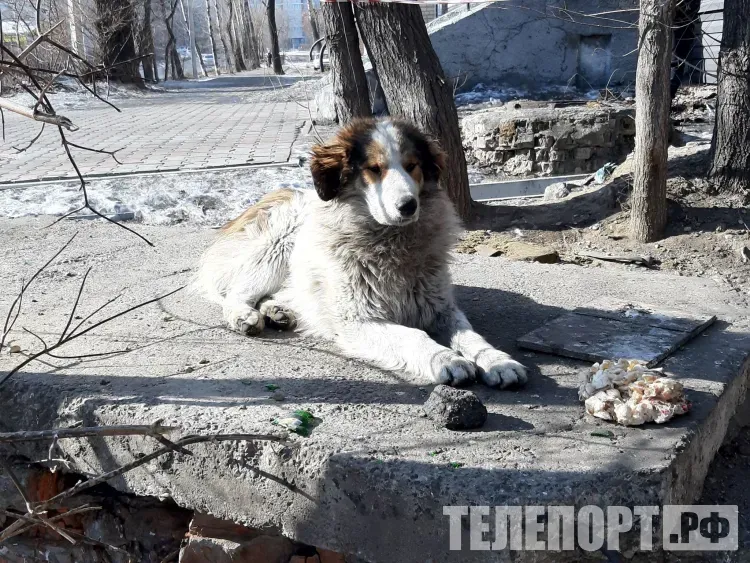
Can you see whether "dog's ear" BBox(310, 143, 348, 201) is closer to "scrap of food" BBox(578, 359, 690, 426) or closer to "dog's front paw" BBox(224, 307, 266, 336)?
"dog's front paw" BBox(224, 307, 266, 336)

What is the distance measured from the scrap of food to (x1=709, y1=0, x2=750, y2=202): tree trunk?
3956 mm

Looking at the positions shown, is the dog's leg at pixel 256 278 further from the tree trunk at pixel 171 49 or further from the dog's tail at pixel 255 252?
the tree trunk at pixel 171 49

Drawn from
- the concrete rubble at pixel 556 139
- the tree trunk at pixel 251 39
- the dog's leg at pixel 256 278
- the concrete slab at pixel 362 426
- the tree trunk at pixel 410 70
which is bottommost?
the concrete slab at pixel 362 426

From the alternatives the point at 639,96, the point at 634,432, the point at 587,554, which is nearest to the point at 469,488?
the point at 587,554

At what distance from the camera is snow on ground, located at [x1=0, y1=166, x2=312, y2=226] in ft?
26.2

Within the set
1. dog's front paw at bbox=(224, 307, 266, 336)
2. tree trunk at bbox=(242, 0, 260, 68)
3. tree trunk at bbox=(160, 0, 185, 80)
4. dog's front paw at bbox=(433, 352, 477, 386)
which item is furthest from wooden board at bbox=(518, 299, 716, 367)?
tree trunk at bbox=(242, 0, 260, 68)

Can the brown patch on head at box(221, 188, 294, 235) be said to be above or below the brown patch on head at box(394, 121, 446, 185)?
below

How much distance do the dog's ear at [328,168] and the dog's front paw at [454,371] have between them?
3.90 ft

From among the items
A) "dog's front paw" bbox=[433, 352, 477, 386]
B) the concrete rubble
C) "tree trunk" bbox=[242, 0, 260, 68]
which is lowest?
"dog's front paw" bbox=[433, 352, 477, 386]

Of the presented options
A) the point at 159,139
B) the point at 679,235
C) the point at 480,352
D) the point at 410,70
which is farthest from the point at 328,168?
the point at 159,139

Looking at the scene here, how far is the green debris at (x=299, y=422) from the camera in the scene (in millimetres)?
3010

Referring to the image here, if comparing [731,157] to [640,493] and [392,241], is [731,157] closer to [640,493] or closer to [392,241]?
[392,241]

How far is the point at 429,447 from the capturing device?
2.89 m

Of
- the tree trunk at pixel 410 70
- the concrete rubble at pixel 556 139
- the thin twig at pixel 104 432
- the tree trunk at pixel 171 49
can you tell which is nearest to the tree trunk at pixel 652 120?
the tree trunk at pixel 410 70
